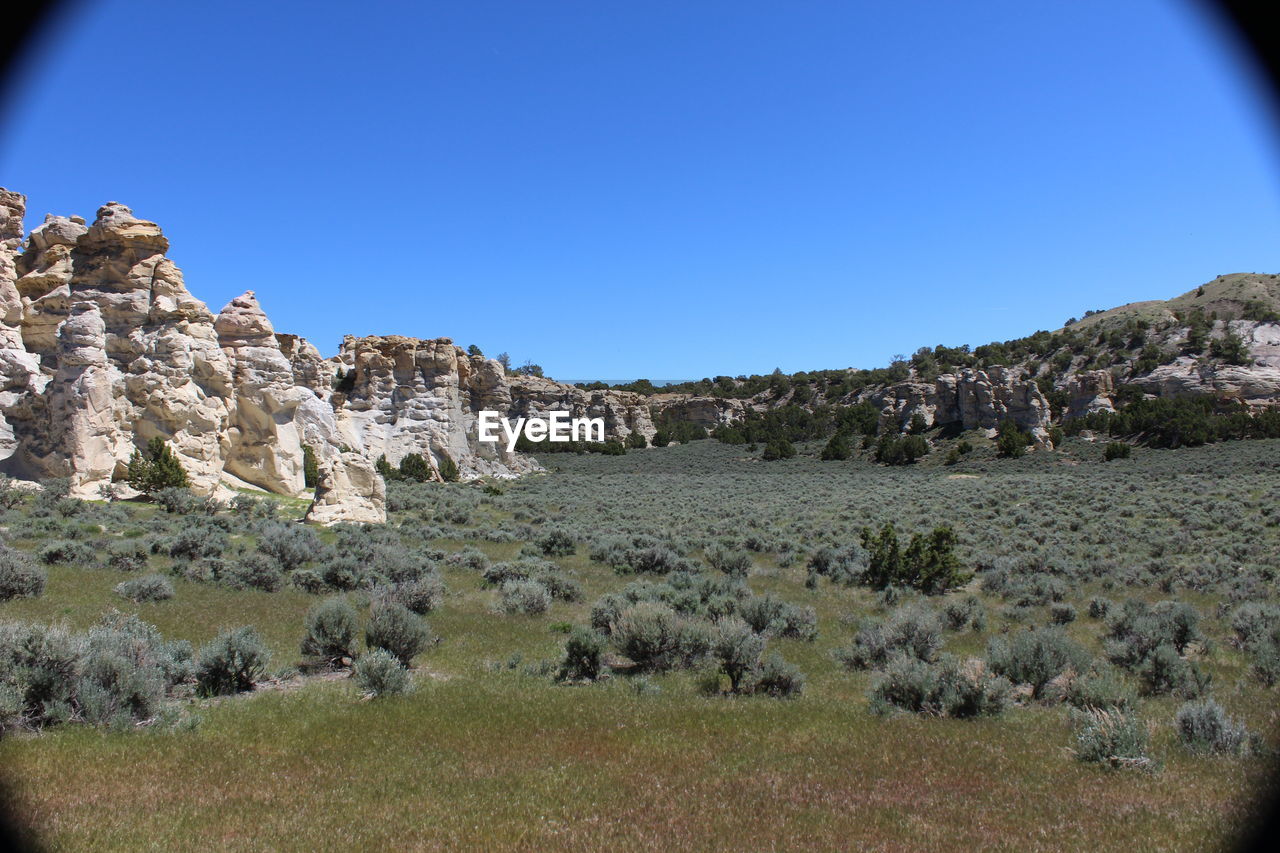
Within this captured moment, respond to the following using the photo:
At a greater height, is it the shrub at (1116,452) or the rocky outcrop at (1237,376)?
the rocky outcrop at (1237,376)

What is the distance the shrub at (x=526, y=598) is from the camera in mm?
12953

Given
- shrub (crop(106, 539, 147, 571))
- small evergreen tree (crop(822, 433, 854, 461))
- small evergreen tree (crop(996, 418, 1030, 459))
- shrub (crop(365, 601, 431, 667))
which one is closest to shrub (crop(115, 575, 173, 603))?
shrub (crop(106, 539, 147, 571))

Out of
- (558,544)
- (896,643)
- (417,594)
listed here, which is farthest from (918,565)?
(417,594)

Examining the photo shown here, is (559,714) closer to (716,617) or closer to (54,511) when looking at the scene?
(716,617)

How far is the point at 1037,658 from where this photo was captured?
28.3 feet

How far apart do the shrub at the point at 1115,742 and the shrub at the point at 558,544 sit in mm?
14951

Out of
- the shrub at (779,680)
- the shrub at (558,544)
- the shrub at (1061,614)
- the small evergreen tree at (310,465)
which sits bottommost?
the shrub at (1061,614)

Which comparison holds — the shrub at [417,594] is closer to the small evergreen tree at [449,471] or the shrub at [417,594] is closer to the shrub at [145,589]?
the shrub at [145,589]

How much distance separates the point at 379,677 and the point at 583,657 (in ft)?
8.29

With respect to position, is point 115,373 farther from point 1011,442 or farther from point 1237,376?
point 1237,376

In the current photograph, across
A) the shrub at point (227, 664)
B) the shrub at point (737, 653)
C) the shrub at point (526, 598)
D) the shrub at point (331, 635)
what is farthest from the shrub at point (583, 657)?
the shrub at point (526, 598)

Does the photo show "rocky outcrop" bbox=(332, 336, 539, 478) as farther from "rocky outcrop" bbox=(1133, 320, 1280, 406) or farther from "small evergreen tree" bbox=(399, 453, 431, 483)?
"rocky outcrop" bbox=(1133, 320, 1280, 406)

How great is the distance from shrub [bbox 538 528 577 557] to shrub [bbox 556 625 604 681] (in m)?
10.6

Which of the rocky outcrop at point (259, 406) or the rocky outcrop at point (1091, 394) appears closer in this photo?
the rocky outcrop at point (259, 406)
